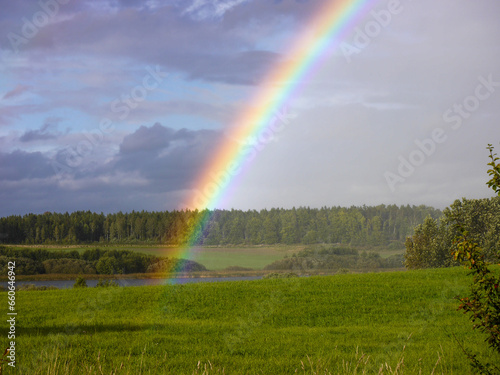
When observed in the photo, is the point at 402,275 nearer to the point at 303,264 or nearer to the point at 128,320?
the point at 128,320

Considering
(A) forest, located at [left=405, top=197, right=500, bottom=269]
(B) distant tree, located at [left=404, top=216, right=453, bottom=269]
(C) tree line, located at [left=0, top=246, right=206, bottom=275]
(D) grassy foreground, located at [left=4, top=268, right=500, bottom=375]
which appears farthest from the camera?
(C) tree line, located at [left=0, top=246, right=206, bottom=275]

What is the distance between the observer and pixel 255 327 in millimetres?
17656

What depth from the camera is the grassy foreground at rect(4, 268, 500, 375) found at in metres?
10.0

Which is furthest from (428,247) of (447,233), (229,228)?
(229,228)

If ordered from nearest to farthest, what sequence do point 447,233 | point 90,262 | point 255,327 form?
point 255,327 < point 447,233 < point 90,262

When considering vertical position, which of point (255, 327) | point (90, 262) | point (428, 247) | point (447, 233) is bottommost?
point (90, 262)

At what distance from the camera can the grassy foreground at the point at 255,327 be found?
1005 cm

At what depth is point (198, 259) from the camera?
298 ft

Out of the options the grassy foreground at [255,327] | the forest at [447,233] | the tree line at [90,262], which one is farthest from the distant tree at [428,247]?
the tree line at [90,262]

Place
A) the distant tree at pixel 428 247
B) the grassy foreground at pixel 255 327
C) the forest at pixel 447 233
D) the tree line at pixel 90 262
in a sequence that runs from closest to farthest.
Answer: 1. the grassy foreground at pixel 255 327
2. the forest at pixel 447 233
3. the distant tree at pixel 428 247
4. the tree line at pixel 90 262

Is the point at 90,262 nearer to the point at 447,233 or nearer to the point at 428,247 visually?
the point at 428,247

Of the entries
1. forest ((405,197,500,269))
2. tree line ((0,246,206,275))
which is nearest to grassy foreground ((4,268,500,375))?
forest ((405,197,500,269))

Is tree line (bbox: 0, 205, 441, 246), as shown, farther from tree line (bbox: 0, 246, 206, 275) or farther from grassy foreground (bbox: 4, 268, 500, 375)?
grassy foreground (bbox: 4, 268, 500, 375)

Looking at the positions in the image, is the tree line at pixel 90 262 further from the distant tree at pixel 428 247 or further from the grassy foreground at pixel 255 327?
the grassy foreground at pixel 255 327
